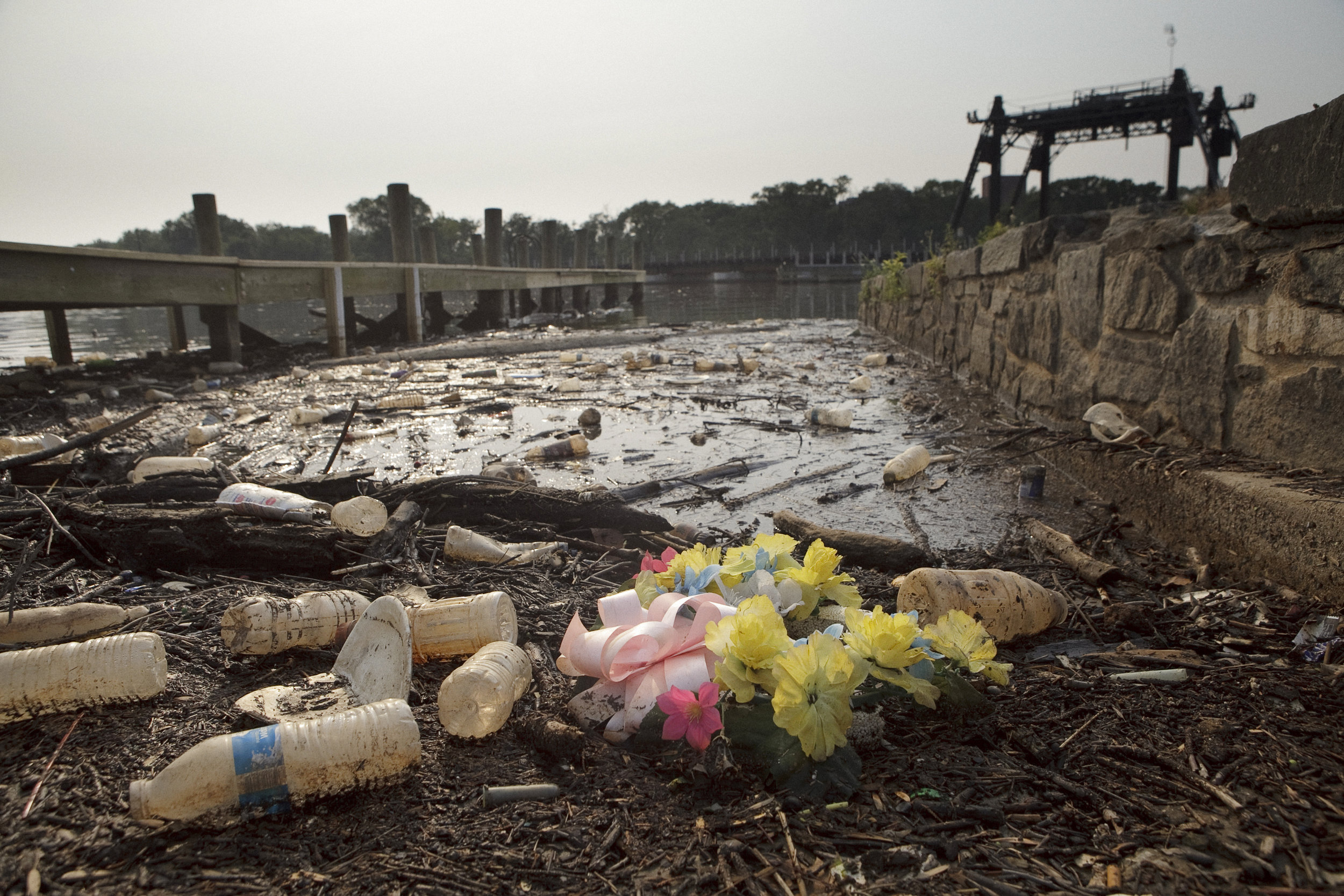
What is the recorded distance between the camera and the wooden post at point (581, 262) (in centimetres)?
2561

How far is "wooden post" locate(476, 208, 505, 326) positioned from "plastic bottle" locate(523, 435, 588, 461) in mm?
13556

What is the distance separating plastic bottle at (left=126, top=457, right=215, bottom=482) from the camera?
3660mm

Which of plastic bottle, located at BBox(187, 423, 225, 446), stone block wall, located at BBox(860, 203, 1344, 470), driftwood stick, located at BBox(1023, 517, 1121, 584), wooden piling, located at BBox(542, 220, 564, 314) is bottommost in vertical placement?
driftwood stick, located at BBox(1023, 517, 1121, 584)

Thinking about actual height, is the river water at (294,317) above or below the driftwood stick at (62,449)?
above

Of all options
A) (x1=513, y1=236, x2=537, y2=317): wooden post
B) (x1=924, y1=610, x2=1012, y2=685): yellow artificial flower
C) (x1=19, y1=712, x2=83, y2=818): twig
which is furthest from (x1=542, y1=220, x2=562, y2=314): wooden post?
(x1=924, y1=610, x2=1012, y2=685): yellow artificial flower

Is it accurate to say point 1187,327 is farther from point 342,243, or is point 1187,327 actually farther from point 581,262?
point 581,262

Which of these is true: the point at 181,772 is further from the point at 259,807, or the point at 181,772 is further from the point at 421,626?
the point at 421,626

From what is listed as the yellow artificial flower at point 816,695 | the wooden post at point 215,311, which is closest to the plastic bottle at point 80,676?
the yellow artificial flower at point 816,695

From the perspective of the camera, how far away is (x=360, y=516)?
289 cm

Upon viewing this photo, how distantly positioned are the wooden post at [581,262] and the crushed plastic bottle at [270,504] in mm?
22387

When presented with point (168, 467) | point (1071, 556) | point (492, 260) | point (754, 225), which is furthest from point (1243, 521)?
point (754, 225)

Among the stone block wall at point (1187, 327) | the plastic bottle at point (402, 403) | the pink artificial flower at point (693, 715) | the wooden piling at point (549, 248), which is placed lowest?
the pink artificial flower at point (693, 715)

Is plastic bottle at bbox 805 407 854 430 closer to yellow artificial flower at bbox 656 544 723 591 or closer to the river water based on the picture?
yellow artificial flower at bbox 656 544 723 591

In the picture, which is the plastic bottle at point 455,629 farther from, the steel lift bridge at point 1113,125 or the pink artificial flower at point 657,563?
the steel lift bridge at point 1113,125
